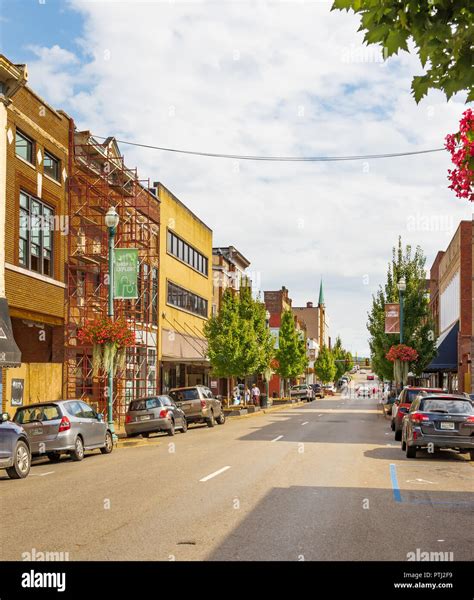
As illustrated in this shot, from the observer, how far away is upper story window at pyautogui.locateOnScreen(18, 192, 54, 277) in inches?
1027

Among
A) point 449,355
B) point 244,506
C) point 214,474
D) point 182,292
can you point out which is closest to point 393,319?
point 449,355

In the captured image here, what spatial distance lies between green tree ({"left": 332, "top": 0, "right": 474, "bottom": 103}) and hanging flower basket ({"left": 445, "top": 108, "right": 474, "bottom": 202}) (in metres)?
1.44

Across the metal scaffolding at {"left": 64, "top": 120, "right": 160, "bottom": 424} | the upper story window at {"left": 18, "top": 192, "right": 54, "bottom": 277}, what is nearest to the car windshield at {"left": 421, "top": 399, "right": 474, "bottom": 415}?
the upper story window at {"left": 18, "top": 192, "right": 54, "bottom": 277}

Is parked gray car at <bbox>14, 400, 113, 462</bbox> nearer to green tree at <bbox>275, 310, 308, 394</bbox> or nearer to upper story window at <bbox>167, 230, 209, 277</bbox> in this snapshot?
upper story window at <bbox>167, 230, 209, 277</bbox>

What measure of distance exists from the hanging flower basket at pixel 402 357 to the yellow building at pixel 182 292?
37.4ft

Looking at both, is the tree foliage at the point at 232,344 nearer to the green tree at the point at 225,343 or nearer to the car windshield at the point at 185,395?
the green tree at the point at 225,343

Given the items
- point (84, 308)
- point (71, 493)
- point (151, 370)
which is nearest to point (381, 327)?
point (151, 370)

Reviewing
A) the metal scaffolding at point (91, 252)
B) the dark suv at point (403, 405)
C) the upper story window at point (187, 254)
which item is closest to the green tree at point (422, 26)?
the dark suv at point (403, 405)

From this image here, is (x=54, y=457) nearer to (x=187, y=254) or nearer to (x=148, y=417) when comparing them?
(x=148, y=417)

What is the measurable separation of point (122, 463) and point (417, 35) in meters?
14.0

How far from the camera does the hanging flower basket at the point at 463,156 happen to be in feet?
24.4

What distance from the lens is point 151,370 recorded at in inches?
1617

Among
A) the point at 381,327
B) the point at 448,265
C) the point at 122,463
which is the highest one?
the point at 448,265
